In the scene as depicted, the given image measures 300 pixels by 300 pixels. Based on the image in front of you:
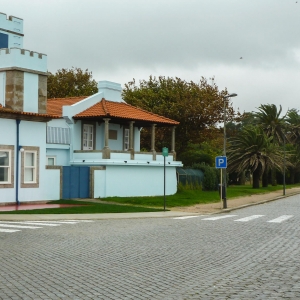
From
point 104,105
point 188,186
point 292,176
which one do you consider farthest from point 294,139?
point 104,105

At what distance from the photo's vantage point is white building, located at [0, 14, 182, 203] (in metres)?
30.0

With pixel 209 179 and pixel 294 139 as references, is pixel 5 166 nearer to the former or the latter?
pixel 209 179

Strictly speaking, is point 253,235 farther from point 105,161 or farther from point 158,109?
point 158,109

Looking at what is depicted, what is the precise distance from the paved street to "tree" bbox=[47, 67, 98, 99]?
4418 cm

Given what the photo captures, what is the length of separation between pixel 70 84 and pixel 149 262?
180 feet

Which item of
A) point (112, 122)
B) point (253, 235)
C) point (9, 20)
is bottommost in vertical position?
point (253, 235)

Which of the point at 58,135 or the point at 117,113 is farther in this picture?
the point at 117,113

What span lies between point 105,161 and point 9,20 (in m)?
12.9

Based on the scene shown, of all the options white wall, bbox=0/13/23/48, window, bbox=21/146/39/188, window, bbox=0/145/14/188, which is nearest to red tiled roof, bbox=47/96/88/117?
white wall, bbox=0/13/23/48

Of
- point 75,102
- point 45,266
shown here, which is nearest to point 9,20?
point 75,102

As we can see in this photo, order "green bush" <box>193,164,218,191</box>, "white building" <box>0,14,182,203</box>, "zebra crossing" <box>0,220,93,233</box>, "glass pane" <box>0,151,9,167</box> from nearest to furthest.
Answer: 1. "zebra crossing" <box>0,220,93,233</box>
2. "glass pane" <box>0,151,9,167</box>
3. "white building" <box>0,14,182,203</box>
4. "green bush" <box>193,164,218,191</box>

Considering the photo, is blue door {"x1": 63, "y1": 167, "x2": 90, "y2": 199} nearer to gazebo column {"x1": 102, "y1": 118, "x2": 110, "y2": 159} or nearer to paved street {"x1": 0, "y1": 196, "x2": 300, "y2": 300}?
gazebo column {"x1": 102, "y1": 118, "x2": 110, "y2": 159}

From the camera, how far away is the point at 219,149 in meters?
69.0

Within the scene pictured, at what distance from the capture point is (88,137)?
131ft
